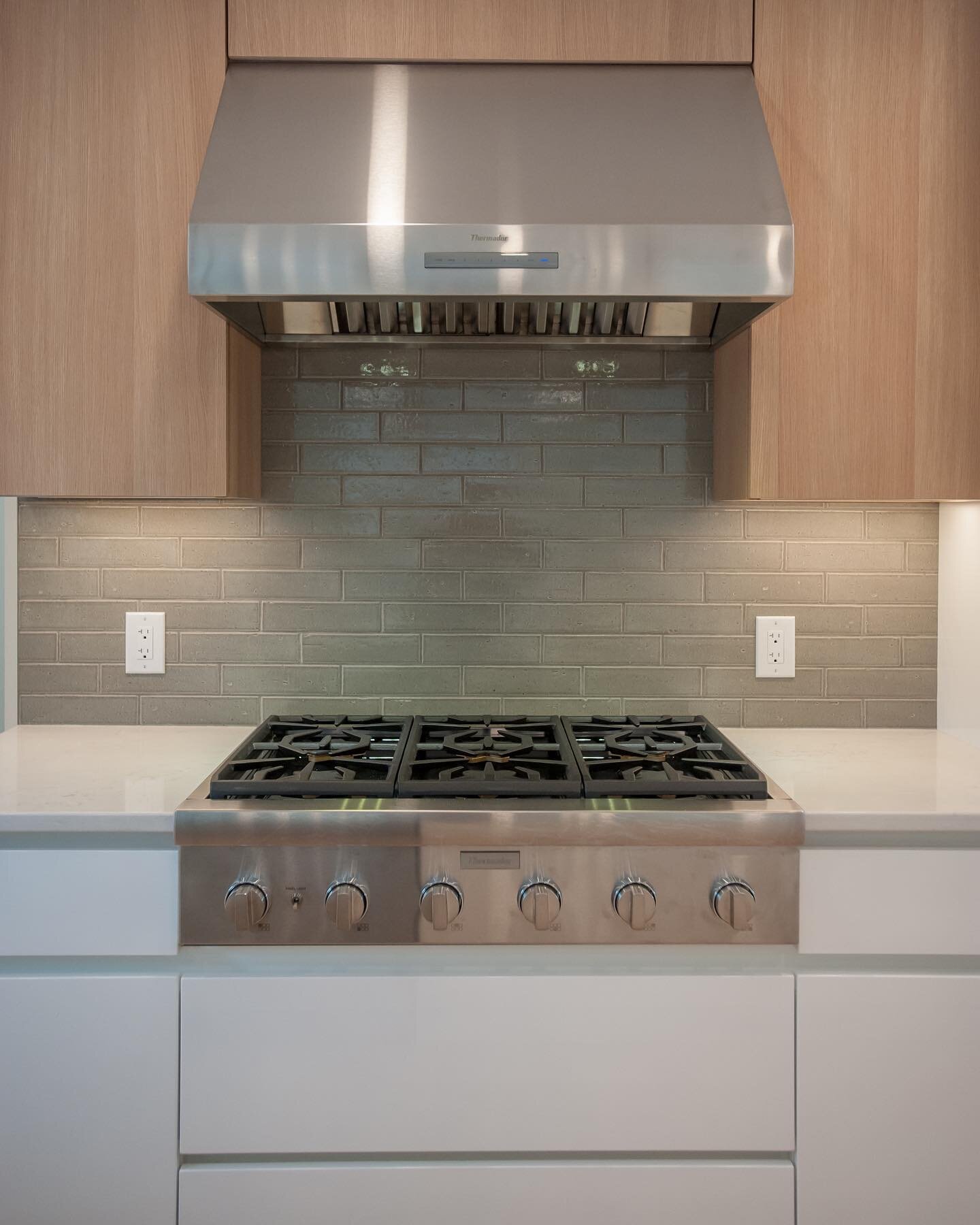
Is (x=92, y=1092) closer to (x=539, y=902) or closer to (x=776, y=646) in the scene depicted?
(x=539, y=902)

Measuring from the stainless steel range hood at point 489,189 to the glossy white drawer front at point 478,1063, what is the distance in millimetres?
1056

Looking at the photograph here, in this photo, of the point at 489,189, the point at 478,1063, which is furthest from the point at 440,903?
the point at 489,189

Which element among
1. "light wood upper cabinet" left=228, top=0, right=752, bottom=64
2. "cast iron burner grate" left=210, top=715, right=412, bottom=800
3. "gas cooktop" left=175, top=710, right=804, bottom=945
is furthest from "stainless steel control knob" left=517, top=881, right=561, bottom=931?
"light wood upper cabinet" left=228, top=0, right=752, bottom=64

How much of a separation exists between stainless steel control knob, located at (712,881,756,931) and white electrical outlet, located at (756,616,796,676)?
738 millimetres

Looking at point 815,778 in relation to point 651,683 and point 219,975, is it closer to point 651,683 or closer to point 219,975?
point 651,683

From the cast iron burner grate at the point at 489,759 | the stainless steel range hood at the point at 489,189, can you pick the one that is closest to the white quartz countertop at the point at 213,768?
the cast iron burner grate at the point at 489,759

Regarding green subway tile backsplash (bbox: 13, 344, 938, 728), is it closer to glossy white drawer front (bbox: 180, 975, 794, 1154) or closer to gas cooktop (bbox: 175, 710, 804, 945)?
gas cooktop (bbox: 175, 710, 804, 945)

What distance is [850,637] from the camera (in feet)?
7.18

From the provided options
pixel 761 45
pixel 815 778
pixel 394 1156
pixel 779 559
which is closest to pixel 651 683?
pixel 779 559

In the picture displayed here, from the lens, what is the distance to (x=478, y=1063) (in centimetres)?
154

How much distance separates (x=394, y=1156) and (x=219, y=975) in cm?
38

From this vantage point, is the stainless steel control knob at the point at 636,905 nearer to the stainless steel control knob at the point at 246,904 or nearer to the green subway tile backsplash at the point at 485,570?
the stainless steel control knob at the point at 246,904

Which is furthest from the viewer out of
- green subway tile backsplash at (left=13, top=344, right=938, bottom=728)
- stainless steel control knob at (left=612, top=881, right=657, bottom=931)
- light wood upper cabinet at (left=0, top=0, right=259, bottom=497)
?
green subway tile backsplash at (left=13, top=344, right=938, bottom=728)

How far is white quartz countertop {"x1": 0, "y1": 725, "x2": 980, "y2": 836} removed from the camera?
5.07ft
